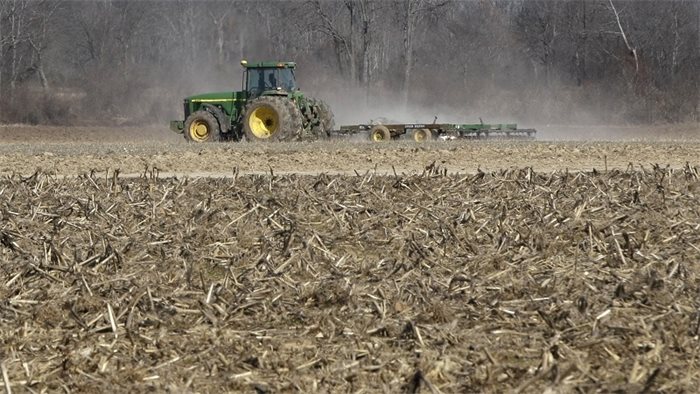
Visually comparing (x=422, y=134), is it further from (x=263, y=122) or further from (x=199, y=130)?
(x=199, y=130)

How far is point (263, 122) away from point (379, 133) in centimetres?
420

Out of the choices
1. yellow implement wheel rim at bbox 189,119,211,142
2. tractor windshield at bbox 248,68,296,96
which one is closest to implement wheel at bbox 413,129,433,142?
tractor windshield at bbox 248,68,296,96

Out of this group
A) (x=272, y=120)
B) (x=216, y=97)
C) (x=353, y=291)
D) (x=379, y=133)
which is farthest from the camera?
(x=379, y=133)

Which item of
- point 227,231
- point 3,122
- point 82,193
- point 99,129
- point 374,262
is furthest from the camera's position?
point 3,122

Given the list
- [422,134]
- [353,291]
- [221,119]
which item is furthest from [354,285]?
[422,134]

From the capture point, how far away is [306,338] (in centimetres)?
663

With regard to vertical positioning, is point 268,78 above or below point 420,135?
above

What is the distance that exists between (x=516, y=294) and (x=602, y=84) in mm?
43589

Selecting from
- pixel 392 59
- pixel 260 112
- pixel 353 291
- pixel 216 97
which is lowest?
pixel 353 291

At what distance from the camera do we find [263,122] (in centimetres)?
2689

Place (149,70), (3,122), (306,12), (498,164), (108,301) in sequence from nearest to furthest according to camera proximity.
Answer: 1. (108,301)
2. (498,164)
3. (3,122)
4. (306,12)
5. (149,70)

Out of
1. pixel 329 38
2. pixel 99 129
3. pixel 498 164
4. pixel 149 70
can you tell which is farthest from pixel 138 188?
pixel 149 70

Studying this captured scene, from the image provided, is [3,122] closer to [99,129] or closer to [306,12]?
[99,129]

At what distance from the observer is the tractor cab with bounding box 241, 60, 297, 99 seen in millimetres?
27625
